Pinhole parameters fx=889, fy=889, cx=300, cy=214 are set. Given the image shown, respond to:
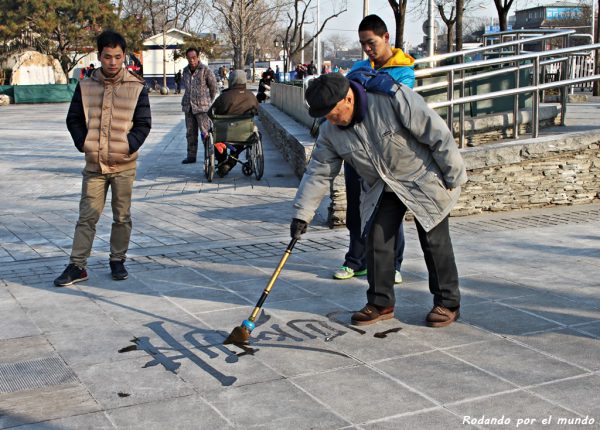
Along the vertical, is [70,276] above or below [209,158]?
below

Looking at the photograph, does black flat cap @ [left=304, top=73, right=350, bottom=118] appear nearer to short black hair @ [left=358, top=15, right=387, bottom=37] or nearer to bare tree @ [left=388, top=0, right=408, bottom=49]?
short black hair @ [left=358, top=15, right=387, bottom=37]

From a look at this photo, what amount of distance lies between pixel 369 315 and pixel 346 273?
1.24 meters

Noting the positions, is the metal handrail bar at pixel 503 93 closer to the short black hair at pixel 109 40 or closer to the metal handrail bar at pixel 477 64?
the metal handrail bar at pixel 477 64

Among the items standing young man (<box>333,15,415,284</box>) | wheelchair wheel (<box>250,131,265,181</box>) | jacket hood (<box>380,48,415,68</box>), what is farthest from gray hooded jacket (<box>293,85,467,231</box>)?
wheelchair wheel (<box>250,131,265,181</box>)

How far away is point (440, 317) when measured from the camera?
5.27 m

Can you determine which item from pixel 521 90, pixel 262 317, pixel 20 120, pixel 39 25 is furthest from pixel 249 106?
pixel 39 25

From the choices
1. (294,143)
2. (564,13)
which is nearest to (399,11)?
(294,143)

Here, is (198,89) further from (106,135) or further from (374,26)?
(374,26)

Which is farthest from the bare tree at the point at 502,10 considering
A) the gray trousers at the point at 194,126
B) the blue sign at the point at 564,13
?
the blue sign at the point at 564,13

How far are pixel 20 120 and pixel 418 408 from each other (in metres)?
25.4

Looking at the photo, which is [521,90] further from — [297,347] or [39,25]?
[39,25]

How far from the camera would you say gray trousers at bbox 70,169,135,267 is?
6590 mm

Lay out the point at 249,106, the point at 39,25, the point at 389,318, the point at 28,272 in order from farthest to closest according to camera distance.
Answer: the point at 39,25
the point at 249,106
the point at 28,272
the point at 389,318

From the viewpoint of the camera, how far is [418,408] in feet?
13.1
